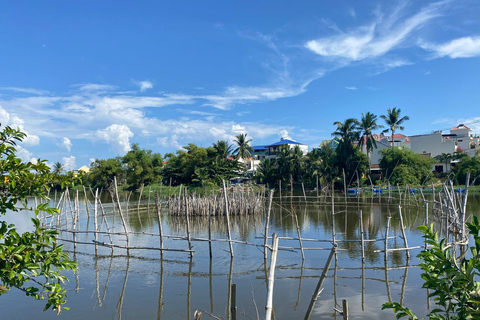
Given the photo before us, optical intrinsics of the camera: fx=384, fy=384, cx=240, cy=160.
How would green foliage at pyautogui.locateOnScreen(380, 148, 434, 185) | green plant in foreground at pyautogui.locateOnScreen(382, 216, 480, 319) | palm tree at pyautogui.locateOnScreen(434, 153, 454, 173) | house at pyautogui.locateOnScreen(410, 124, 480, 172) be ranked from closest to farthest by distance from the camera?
green plant in foreground at pyautogui.locateOnScreen(382, 216, 480, 319) → green foliage at pyautogui.locateOnScreen(380, 148, 434, 185) → palm tree at pyautogui.locateOnScreen(434, 153, 454, 173) → house at pyautogui.locateOnScreen(410, 124, 480, 172)

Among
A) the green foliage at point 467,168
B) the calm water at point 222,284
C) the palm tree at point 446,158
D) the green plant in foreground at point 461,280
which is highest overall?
the palm tree at point 446,158

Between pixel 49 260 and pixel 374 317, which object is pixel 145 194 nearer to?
pixel 374 317

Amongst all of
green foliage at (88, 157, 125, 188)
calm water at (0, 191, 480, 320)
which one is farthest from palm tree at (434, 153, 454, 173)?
green foliage at (88, 157, 125, 188)

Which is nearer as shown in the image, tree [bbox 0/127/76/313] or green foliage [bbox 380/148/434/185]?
tree [bbox 0/127/76/313]

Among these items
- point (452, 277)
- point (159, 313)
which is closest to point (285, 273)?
point (159, 313)

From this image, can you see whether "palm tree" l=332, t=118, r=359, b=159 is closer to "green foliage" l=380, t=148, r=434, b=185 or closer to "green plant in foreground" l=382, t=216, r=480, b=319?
"green foliage" l=380, t=148, r=434, b=185

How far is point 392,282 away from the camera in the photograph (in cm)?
907

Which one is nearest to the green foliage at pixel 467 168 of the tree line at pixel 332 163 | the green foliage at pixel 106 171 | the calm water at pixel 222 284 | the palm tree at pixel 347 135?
the tree line at pixel 332 163

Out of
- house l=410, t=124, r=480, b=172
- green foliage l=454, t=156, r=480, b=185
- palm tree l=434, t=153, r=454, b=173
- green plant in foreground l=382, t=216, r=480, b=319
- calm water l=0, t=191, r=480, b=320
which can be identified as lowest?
calm water l=0, t=191, r=480, b=320

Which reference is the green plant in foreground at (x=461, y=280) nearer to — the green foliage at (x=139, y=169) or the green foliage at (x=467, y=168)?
the green foliage at (x=467, y=168)

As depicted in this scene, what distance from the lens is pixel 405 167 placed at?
33250 mm

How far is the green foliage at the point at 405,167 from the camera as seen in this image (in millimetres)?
32656

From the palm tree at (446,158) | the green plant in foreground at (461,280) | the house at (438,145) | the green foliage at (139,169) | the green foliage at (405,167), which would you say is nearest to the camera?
the green plant in foreground at (461,280)

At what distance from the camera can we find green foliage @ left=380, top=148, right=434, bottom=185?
32656mm
